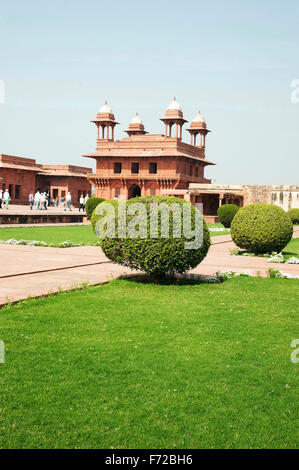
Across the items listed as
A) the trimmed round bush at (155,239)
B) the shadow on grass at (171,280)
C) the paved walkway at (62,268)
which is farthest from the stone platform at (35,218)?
the trimmed round bush at (155,239)

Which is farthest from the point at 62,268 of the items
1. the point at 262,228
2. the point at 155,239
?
the point at 262,228

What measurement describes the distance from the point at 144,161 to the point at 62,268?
34.9 m

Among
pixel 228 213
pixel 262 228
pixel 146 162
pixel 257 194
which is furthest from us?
pixel 146 162

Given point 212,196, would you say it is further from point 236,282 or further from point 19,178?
point 236,282

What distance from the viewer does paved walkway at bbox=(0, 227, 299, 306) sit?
6598 mm

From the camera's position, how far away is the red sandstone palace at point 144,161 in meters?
41.4

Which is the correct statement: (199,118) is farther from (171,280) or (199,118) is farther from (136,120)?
(171,280)

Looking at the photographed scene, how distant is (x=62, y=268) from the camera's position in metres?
8.37

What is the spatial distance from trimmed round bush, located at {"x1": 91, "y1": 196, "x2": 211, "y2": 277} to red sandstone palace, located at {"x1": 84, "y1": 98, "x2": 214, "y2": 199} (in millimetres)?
33703

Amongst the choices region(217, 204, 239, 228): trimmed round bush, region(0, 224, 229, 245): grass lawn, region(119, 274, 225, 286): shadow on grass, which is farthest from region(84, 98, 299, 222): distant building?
region(119, 274, 225, 286): shadow on grass

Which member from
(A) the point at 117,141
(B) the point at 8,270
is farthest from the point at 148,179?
(B) the point at 8,270

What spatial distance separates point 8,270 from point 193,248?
316 centimetres

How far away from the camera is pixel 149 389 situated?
3352 millimetres

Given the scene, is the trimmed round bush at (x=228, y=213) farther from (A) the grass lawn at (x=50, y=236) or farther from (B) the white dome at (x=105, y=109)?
(B) the white dome at (x=105, y=109)
